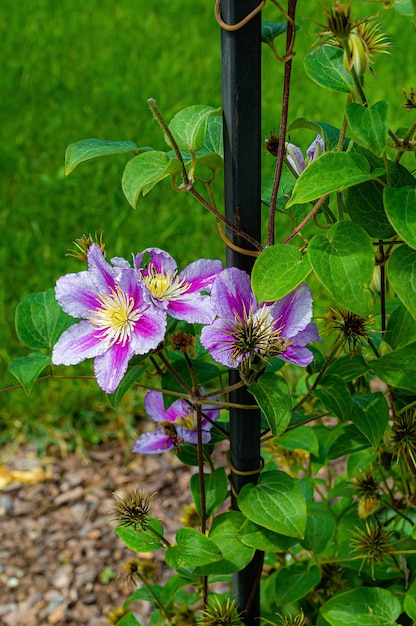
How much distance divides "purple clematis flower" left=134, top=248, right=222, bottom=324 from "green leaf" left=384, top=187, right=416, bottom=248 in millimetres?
229

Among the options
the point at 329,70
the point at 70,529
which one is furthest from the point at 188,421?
the point at 70,529

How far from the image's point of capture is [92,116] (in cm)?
286

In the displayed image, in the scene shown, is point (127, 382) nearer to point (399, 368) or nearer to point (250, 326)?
point (250, 326)

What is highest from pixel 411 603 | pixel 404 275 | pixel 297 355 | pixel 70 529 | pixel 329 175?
pixel 329 175

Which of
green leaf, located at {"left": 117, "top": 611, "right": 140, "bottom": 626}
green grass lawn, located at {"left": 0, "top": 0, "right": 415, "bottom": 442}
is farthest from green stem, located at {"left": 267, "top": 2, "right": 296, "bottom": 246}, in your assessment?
green grass lawn, located at {"left": 0, "top": 0, "right": 415, "bottom": 442}

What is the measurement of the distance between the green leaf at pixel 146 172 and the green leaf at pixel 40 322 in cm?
28

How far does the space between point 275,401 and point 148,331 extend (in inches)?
6.3

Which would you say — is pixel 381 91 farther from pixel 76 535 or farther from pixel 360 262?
pixel 360 262

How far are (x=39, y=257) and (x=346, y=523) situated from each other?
4.66 feet

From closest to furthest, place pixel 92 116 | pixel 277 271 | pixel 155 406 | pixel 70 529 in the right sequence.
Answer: pixel 277 271, pixel 155 406, pixel 70 529, pixel 92 116

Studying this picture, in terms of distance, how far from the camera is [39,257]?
2.38m

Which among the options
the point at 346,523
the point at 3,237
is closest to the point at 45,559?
A: the point at 346,523

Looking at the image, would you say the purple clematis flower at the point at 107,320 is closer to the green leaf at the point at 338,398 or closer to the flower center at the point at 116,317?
the flower center at the point at 116,317

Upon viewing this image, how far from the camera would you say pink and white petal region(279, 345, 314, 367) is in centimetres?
90
